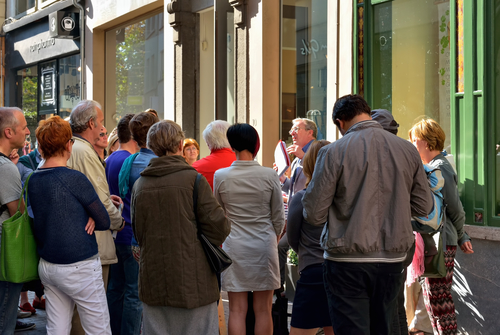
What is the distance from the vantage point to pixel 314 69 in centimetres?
884

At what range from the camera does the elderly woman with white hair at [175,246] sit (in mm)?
4047

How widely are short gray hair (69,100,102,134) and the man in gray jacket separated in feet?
6.96

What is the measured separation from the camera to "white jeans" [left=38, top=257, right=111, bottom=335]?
4.26 metres

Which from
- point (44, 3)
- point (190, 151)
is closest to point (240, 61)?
point (190, 151)

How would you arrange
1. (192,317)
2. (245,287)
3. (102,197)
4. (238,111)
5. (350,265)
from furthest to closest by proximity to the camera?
(238,111) → (245,287) → (102,197) → (192,317) → (350,265)

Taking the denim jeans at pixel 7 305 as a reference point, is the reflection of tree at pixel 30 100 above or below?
above

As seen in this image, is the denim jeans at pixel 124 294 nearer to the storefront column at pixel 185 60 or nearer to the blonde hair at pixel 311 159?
the blonde hair at pixel 311 159

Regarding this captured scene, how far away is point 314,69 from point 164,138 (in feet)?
16.3

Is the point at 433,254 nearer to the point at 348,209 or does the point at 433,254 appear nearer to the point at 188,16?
the point at 348,209

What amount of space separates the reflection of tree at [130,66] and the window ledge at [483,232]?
9.47 m

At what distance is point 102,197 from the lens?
186 inches

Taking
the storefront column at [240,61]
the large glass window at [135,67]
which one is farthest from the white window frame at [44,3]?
the storefront column at [240,61]

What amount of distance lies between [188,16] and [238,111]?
2636 millimetres

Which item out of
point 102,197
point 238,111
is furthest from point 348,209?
point 238,111
